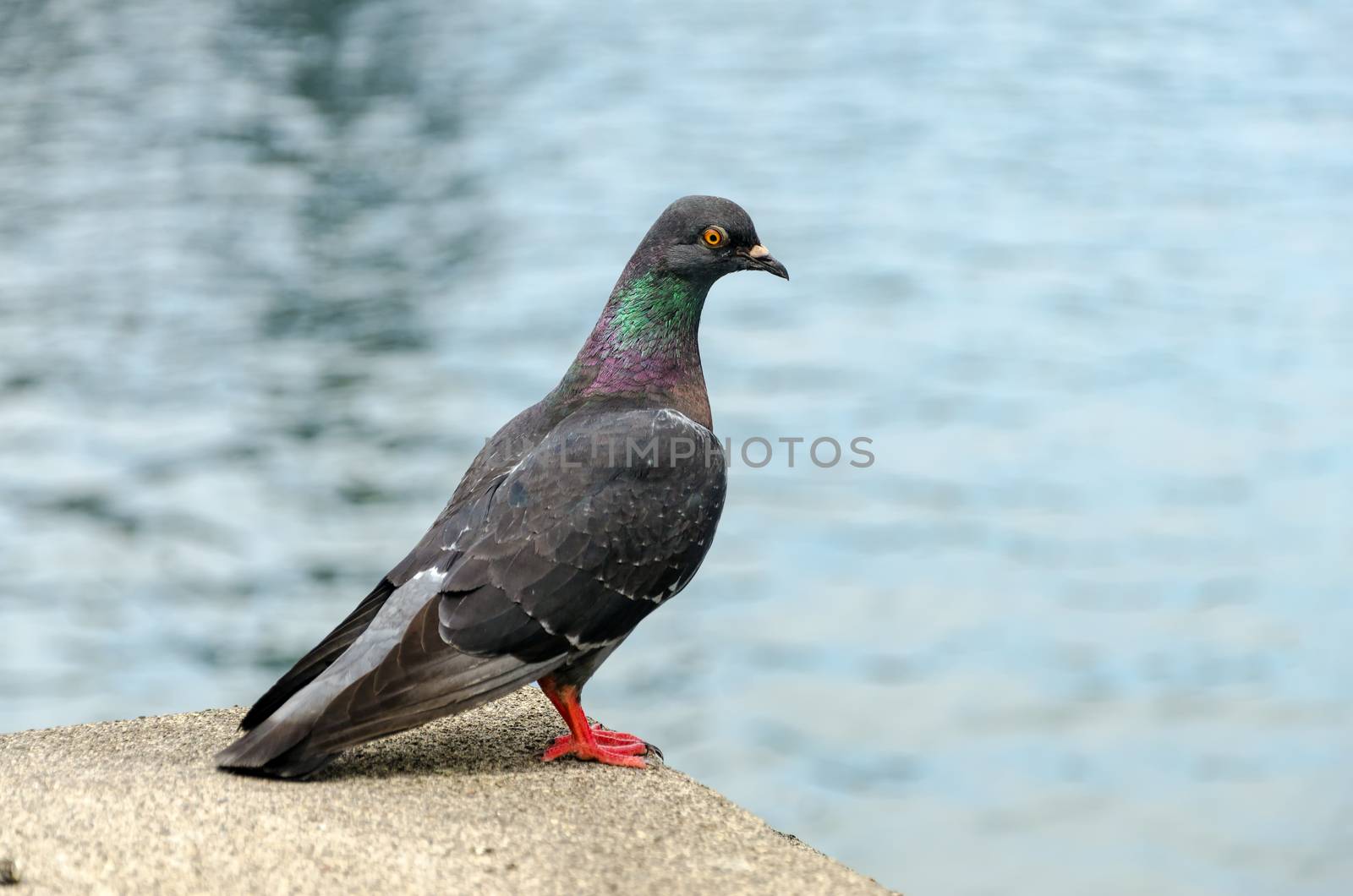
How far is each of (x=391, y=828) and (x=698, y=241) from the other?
3400mm

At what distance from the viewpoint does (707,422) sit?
763cm

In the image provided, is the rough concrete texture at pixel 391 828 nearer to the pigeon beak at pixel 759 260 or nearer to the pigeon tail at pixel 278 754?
the pigeon tail at pixel 278 754

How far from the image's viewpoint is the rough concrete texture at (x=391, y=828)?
17.0ft

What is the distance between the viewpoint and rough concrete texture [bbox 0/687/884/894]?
17.0 ft

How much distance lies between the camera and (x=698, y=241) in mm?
7602

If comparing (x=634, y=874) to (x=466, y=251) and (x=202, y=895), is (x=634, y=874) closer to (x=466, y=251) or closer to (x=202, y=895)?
(x=202, y=895)

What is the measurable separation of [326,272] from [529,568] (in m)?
25.8

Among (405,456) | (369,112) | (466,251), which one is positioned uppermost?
(369,112)

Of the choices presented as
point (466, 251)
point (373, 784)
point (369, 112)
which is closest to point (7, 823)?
point (373, 784)

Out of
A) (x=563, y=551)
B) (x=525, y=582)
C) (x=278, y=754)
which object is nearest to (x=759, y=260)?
(x=563, y=551)

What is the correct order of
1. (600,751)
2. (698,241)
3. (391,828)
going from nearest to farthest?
1. (391,828)
2. (600,751)
3. (698,241)

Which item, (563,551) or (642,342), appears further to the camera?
(642,342)

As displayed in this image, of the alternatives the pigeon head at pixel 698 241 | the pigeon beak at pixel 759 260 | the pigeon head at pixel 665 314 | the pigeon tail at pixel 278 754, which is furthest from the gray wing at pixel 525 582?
the pigeon beak at pixel 759 260

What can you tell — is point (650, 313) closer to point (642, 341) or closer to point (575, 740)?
point (642, 341)
